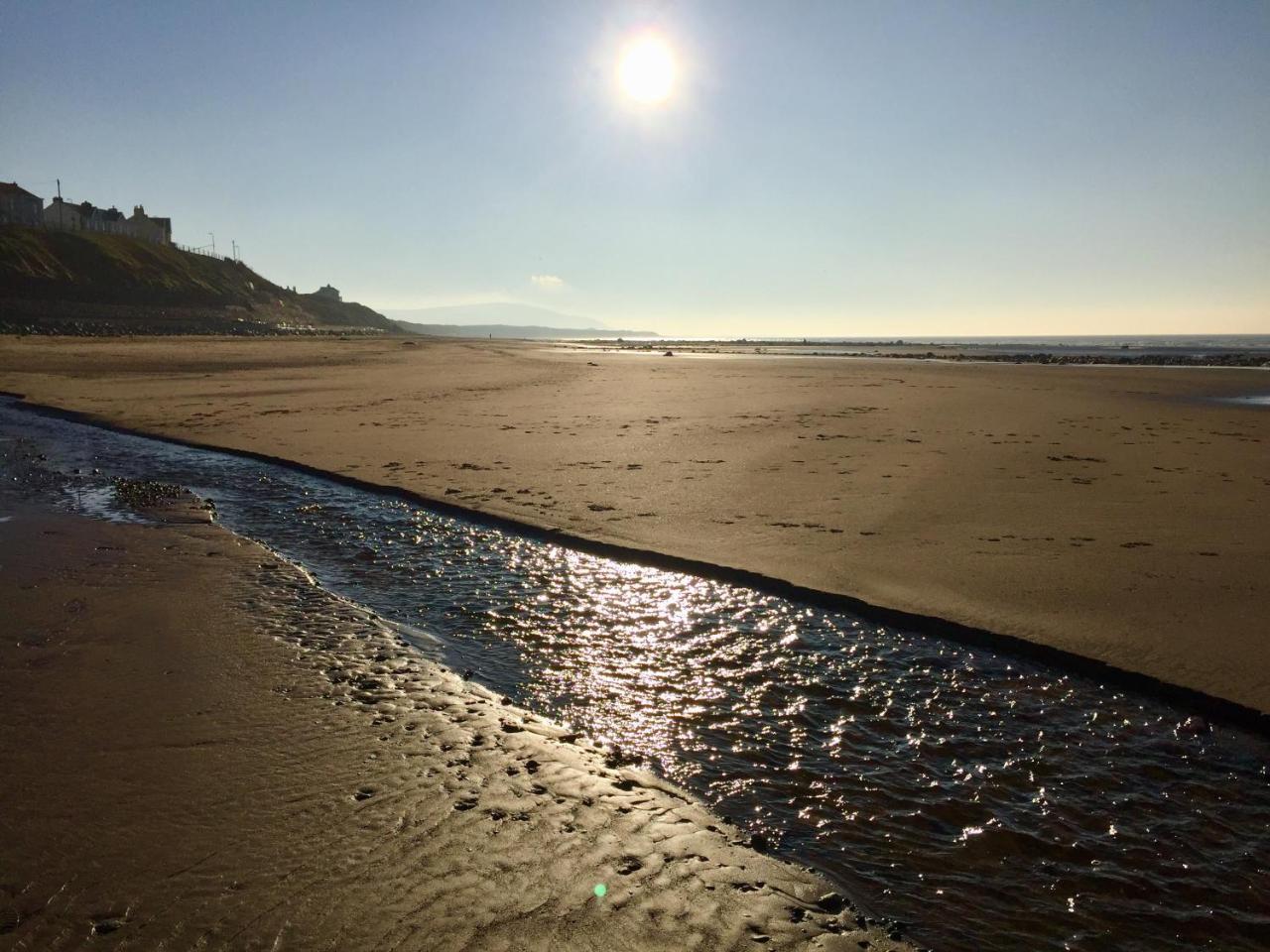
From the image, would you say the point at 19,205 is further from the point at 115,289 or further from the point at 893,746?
the point at 893,746

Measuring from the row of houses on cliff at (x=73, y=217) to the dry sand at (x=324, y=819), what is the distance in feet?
337

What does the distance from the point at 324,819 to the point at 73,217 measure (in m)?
129

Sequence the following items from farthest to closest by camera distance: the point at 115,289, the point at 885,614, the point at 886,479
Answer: the point at 115,289, the point at 886,479, the point at 885,614

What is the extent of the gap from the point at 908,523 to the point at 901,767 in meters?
4.74

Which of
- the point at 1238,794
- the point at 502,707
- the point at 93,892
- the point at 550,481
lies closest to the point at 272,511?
the point at 550,481

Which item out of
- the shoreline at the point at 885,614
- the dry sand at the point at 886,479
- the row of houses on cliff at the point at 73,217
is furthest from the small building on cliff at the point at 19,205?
the shoreline at the point at 885,614

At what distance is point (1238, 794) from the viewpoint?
4.07m

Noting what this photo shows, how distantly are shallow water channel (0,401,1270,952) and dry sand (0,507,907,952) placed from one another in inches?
15.9

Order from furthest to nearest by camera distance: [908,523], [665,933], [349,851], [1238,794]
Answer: [908,523] < [1238,794] < [349,851] < [665,933]

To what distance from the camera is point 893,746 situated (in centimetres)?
451

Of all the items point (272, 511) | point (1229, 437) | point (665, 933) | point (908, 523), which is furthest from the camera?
point (1229, 437)

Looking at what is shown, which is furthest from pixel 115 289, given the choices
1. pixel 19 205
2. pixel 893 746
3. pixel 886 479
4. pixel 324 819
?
pixel 893 746

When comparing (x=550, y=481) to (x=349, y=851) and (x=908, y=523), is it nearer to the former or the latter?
(x=908, y=523)

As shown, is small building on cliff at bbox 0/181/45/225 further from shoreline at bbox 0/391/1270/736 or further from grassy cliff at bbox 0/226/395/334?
shoreline at bbox 0/391/1270/736
